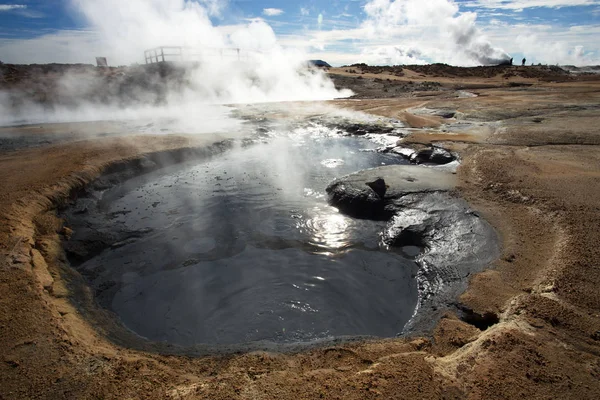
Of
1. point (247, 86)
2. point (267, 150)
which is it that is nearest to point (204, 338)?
point (267, 150)

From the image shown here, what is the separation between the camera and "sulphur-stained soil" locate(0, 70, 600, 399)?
104 inches

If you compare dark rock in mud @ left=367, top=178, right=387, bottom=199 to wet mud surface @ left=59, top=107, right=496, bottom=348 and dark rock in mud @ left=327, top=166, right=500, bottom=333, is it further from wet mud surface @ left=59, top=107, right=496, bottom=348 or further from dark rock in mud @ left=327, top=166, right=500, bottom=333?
wet mud surface @ left=59, top=107, right=496, bottom=348

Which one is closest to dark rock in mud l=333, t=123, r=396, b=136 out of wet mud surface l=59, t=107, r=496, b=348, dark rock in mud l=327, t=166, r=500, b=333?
wet mud surface l=59, t=107, r=496, b=348

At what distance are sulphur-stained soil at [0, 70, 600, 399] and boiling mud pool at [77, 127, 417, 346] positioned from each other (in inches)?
22.1

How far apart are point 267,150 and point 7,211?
6293 millimetres

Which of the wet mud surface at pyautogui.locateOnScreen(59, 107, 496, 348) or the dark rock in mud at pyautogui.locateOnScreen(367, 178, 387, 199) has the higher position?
the dark rock in mud at pyautogui.locateOnScreen(367, 178, 387, 199)

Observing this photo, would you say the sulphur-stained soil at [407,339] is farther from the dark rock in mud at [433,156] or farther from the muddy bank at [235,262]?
the dark rock in mud at [433,156]

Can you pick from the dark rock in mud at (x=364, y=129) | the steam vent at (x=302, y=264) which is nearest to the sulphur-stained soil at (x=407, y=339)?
the steam vent at (x=302, y=264)

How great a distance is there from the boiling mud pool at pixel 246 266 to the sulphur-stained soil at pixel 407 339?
1.84 feet

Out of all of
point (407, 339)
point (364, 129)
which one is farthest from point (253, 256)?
point (364, 129)

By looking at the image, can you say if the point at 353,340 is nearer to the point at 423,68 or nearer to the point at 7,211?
the point at 7,211

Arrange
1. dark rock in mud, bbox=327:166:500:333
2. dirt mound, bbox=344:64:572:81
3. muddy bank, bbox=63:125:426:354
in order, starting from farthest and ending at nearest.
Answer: dirt mound, bbox=344:64:572:81, dark rock in mud, bbox=327:166:500:333, muddy bank, bbox=63:125:426:354

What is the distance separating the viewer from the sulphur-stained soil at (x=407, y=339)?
263cm

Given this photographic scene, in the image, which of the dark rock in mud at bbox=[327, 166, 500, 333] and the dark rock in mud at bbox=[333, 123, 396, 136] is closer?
the dark rock in mud at bbox=[327, 166, 500, 333]
